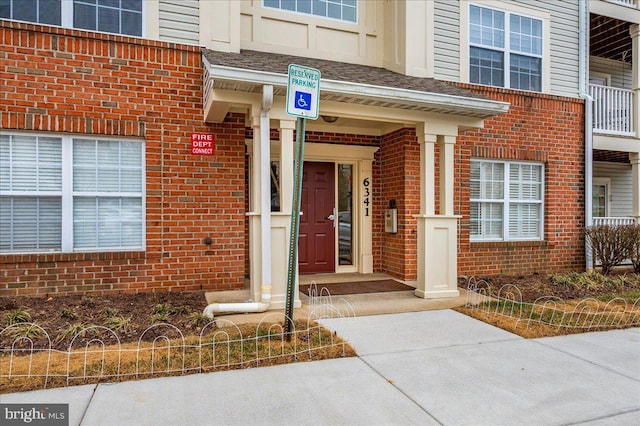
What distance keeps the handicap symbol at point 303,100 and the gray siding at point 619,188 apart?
1124 cm

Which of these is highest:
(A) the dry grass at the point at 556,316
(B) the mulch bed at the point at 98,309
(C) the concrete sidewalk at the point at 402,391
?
(B) the mulch bed at the point at 98,309

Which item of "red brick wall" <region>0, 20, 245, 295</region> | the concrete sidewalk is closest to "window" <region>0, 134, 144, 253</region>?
"red brick wall" <region>0, 20, 245, 295</region>

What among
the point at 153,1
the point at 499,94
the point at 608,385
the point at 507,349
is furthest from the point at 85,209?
the point at 499,94

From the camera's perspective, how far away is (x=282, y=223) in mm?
5594

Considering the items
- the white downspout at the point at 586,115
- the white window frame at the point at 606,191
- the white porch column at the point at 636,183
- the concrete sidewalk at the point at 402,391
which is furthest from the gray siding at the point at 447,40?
the white window frame at the point at 606,191

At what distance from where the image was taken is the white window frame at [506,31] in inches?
320

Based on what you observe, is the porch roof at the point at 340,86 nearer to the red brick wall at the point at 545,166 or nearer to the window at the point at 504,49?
the red brick wall at the point at 545,166

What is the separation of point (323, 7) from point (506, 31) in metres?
3.69

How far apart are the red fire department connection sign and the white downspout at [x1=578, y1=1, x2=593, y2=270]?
7.54m

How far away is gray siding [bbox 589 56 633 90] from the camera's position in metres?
11.3

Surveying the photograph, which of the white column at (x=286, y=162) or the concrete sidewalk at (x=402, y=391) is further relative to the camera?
the white column at (x=286, y=162)

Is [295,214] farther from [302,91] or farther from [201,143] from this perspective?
[201,143]

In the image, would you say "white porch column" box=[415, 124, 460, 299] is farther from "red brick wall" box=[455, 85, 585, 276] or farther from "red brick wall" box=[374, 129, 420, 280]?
"red brick wall" box=[455, 85, 585, 276]

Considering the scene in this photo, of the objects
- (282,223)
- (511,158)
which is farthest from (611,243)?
(282,223)
